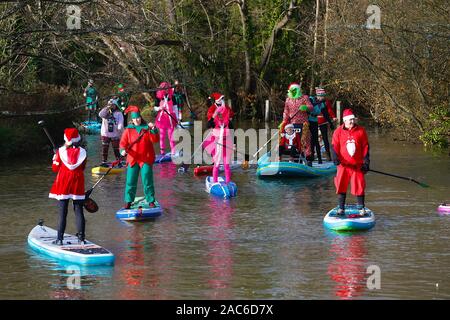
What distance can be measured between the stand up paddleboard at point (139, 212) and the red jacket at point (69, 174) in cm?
288

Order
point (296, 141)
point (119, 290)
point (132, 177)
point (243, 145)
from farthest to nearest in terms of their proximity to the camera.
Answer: point (243, 145) → point (296, 141) → point (132, 177) → point (119, 290)

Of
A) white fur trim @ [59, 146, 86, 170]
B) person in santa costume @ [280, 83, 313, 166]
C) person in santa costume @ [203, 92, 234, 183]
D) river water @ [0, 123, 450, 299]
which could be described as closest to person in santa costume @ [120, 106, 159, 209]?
river water @ [0, 123, 450, 299]

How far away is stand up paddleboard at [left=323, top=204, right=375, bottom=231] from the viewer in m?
16.1

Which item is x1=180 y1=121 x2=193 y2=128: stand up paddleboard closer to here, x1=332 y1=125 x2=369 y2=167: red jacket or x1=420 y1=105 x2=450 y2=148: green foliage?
x1=420 y1=105 x2=450 y2=148: green foliage

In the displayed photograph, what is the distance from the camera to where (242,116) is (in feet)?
143

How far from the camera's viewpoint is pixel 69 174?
46.9 feet

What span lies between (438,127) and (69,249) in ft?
50.6

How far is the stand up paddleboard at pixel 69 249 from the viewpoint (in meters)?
13.6

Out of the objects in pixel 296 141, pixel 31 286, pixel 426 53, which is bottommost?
pixel 31 286

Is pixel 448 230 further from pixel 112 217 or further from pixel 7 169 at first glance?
pixel 7 169

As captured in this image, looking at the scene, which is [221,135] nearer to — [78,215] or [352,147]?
[352,147]

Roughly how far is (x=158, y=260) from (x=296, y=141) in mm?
9971

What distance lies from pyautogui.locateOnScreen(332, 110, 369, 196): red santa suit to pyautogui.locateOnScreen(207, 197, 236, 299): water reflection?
200cm

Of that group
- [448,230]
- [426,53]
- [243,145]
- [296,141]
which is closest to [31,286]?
[448,230]
